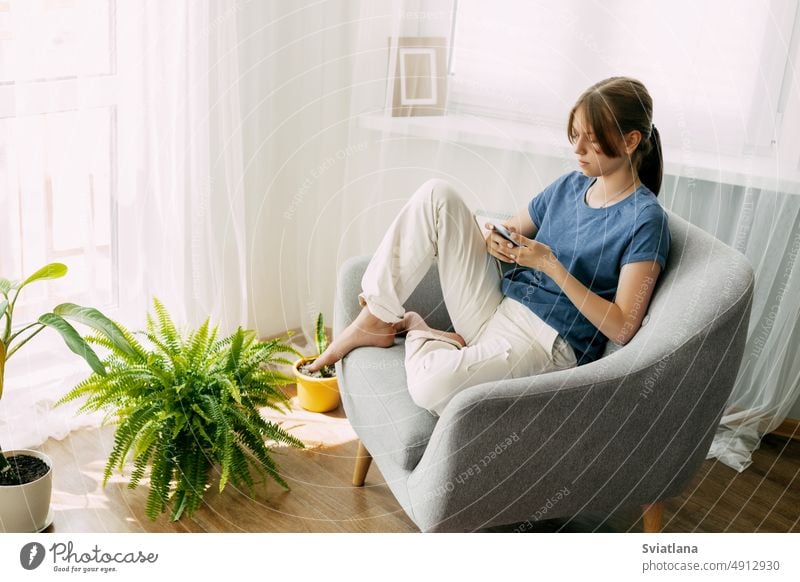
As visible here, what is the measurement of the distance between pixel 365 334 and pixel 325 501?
422 millimetres

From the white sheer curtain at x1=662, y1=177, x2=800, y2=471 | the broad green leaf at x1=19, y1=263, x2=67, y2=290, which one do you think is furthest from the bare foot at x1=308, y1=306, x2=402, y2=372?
the white sheer curtain at x1=662, y1=177, x2=800, y2=471

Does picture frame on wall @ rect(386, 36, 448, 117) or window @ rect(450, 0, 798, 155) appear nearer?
window @ rect(450, 0, 798, 155)

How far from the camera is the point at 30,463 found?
6.31ft

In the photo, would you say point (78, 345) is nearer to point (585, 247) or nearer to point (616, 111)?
point (585, 247)

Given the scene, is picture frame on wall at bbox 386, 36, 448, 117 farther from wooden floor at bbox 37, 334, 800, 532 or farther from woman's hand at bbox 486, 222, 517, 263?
wooden floor at bbox 37, 334, 800, 532

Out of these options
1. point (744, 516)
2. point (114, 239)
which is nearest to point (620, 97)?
point (744, 516)

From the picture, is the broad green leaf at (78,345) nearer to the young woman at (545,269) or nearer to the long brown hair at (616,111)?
the young woman at (545,269)

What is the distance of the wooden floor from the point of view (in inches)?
78.7

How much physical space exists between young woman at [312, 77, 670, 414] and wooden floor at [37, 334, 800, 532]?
336 mm

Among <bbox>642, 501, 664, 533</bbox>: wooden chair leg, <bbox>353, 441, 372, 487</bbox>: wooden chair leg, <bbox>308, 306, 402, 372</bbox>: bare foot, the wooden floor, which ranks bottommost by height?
the wooden floor

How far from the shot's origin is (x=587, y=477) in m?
1.66

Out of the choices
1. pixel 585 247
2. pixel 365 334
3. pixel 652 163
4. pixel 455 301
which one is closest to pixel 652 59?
pixel 652 163

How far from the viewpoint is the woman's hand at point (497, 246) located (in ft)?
6.18

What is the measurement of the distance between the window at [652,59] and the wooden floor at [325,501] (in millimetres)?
914
